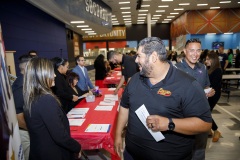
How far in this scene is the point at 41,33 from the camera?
8188 mm

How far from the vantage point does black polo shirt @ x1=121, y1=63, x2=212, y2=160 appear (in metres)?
1.35

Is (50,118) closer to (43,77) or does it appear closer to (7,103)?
(43,77)

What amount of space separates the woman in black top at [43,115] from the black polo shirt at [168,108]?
1.90 feet

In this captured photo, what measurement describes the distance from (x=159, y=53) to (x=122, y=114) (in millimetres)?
672

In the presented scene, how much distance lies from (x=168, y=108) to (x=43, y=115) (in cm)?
92

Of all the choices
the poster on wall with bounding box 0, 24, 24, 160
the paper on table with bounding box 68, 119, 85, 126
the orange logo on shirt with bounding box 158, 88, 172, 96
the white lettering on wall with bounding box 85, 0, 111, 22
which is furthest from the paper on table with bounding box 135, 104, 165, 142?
the white lettering on wall with bounding box 85, 0, 111, 22

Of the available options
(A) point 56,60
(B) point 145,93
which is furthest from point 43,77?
(A) point 56,60

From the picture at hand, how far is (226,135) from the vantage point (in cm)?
364

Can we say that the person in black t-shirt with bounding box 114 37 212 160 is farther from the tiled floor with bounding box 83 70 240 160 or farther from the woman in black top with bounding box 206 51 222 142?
the woman in black top with bounding box 206 51 222 142

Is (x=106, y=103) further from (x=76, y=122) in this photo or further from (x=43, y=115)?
(x=43, y=115)

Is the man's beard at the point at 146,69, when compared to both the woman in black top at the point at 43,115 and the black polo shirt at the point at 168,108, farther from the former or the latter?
the woman in black top at the point at 43,115

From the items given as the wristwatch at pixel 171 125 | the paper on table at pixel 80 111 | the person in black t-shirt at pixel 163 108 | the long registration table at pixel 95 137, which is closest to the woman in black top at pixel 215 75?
the long registration table at pixel 95 137

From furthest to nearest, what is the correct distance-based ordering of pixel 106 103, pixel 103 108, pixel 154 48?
pixel 106 103, pixel 103 108, pixel 154 48

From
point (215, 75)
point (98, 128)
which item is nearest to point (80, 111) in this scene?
point (98, 128)
